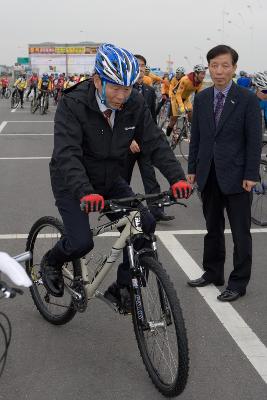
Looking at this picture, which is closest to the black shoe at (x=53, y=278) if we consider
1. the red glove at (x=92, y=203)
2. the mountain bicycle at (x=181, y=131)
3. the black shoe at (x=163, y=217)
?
the red glove at (x=92, y=203)

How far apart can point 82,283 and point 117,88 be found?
130 cm

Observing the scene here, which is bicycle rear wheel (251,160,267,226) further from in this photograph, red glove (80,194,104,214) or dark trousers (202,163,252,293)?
red glove (80,194,104,214)

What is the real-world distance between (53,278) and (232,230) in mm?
1607

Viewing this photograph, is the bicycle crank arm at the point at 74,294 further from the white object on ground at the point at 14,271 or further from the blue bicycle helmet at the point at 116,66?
the white object on ground at the point at 14,271

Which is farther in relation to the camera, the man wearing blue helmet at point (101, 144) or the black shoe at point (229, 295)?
the black shoe at point (229, 295)

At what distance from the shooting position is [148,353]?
3.50 m

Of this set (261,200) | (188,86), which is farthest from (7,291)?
(188,86)

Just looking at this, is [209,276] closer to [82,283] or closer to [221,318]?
[221,318]

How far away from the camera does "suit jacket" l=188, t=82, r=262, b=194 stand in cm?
452

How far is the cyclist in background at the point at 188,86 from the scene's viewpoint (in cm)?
1095

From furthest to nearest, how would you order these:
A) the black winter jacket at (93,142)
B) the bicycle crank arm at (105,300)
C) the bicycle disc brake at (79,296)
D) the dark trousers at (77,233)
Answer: the bicycle disc brake at (79,296)
the bicycle crank arm at (105,300)
the dark trousers at (77,233)
the black winter jacket at (93,142)

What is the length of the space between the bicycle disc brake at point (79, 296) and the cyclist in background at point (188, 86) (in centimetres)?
766

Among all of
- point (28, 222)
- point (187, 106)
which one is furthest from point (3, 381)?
point (187, 106)

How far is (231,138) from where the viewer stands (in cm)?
463
